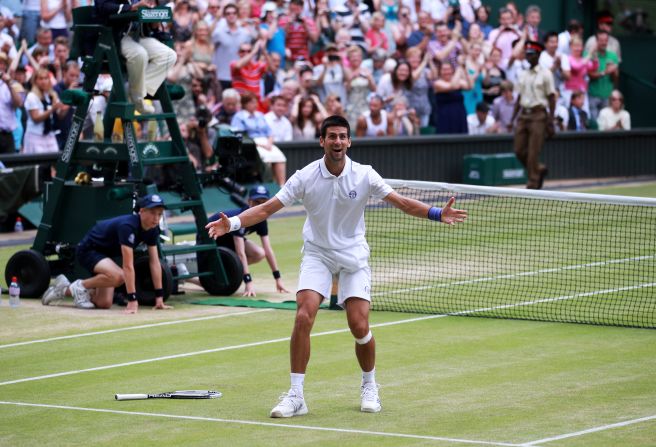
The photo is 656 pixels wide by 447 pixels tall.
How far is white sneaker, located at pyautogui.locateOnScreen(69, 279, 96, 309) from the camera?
14.7 meters

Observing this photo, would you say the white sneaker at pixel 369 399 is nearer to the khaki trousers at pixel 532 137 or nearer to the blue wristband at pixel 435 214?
the blue wristband at pixel 435 214

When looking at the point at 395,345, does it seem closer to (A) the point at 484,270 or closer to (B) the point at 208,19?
(A) the point at 484,270

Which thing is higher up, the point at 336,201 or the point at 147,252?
the point at 336,201

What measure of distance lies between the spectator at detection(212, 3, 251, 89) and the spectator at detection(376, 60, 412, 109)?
3237 mm

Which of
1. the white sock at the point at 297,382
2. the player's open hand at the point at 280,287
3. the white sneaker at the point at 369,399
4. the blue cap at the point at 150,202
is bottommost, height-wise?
the player's open hand at the point at 280,287

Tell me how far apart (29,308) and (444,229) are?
807 centimetres

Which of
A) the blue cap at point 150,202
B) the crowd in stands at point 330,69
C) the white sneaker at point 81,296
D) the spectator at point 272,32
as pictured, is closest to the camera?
the blue cap at point 150,202

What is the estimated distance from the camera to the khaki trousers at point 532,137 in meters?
26.4

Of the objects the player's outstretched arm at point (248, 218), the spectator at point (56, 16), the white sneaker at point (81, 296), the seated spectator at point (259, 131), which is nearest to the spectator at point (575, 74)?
the seated spectator at point (259, 131)

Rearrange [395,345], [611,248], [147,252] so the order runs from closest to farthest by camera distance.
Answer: [395,345]
[147,252]
[611,248]

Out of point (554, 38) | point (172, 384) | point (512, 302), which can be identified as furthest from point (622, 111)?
point (172, 384)

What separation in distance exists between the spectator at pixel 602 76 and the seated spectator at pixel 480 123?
12.8ft

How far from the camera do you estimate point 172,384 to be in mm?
10609

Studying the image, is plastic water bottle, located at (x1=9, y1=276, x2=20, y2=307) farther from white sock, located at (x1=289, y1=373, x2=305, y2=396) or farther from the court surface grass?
white sock, located at (x1=289, y1=373, x2=305, y2=396)
